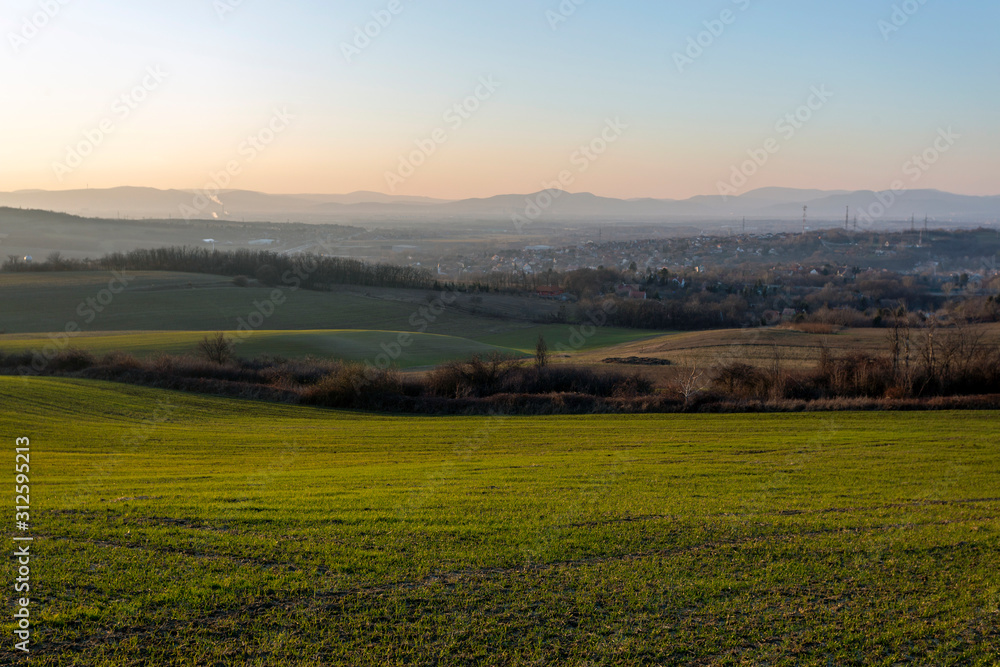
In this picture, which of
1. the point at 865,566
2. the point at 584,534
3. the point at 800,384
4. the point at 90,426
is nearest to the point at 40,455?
the point at 90,426

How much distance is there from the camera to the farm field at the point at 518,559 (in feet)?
22.8

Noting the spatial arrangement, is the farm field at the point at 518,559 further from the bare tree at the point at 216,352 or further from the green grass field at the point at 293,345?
the green grass field at the point at 293,345

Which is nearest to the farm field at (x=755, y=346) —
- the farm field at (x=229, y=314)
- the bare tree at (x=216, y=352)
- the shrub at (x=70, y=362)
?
the farm field at (x=229, y=314)

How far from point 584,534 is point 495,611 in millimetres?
3040

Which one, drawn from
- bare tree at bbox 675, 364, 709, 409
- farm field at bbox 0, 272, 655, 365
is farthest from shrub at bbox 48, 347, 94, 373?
bare tree at bbox 675, 364, 709, 409

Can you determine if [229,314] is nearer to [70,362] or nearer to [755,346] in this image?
[70,362]

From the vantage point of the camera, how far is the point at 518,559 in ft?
30.6

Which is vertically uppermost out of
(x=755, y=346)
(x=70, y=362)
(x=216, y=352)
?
(x=216, y=352)

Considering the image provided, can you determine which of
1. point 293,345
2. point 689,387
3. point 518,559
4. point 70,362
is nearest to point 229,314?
point 293,345

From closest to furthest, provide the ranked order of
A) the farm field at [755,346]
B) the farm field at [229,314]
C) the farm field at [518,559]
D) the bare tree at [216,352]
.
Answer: the farm field at [518,559]
the bare tree at [216,352]
the farm field at [755,346]
the farm field at [229,314]

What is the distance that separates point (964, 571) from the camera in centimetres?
905

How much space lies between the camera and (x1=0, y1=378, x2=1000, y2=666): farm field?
6.96 meters

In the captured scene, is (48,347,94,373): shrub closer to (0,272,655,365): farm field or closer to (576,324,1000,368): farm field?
(0,272,655,365): farm field

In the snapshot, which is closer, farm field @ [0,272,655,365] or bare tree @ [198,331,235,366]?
bare tree @ [198,331,235,366]
